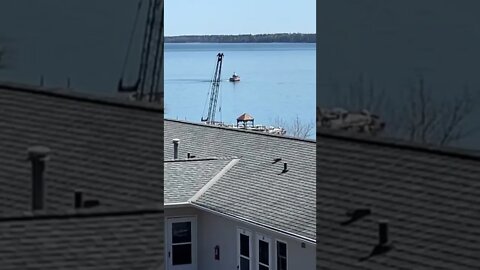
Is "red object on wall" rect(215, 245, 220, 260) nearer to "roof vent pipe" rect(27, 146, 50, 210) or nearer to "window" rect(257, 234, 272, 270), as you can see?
"window" rect(257, 234, 272, 270)

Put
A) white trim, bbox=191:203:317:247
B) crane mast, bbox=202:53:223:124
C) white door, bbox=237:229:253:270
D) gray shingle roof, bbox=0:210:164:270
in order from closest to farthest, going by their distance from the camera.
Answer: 1. gray shingle roof, bbox=0:210:164:270
2. white trim, bbox=191:203:317:247
3. white door, bbox=237:229:253:270
4. crane mast, bbox=202:53:223:124

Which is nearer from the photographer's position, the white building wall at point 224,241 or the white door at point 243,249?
the white building wall at point 224,241

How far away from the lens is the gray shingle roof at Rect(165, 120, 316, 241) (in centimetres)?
1384

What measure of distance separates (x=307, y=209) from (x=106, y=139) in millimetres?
8864

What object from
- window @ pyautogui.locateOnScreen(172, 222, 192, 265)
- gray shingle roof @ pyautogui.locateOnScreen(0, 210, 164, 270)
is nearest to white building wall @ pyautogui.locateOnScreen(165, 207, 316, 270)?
window @ pyautogui.locateOnScreen(172, 222, 192, 265)

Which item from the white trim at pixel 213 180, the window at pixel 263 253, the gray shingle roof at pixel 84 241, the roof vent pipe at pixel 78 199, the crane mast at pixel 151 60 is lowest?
the window at pixel 263 253

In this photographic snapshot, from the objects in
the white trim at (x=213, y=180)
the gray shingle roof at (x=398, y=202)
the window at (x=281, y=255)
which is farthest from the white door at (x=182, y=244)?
the gray shingle roof at (x=398, y=202)

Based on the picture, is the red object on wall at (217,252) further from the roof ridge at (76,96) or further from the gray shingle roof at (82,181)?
the roof ridge at (76,96)

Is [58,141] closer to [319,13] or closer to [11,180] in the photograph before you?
[11,180]

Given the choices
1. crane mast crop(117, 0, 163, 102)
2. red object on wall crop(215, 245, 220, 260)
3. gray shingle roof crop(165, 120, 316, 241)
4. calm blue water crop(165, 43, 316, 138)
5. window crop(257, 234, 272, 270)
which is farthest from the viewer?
calm blue water crop(165, 43, 316, 138)

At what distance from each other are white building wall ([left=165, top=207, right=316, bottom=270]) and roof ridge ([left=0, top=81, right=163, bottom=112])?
321 inches

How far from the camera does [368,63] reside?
18.2ft

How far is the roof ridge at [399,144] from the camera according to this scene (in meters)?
5.20

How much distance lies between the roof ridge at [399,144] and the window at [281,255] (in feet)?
26.9
